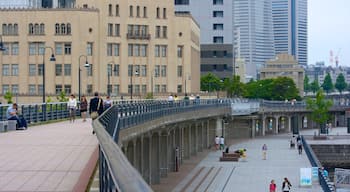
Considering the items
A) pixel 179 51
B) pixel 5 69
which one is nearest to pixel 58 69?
pixel 5 69

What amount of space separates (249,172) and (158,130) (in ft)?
46.8

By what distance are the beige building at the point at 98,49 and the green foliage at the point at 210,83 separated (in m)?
31.8

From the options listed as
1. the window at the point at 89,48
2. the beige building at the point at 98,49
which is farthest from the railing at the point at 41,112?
the window at the point at 89,48

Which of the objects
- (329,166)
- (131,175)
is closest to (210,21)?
(329,166)

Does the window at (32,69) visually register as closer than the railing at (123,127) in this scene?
No

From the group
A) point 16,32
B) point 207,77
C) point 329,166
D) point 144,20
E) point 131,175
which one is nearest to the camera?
point 131,175

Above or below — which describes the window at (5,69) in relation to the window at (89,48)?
below

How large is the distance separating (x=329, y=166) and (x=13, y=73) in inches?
1659

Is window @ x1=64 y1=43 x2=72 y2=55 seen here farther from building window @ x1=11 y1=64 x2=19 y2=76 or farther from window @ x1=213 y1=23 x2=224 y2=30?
window @ x1=213 y1=23 x2=224 y2=30

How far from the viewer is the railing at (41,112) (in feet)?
128

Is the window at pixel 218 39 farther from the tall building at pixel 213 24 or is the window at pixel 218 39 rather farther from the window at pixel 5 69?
the window at pixel 5 69

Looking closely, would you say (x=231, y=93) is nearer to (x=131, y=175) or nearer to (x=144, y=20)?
(x=144, y=20)

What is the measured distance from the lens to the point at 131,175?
215 inches

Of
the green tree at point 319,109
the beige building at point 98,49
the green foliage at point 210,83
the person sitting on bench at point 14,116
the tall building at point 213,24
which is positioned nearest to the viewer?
the person sitting on bench at point 14,116
